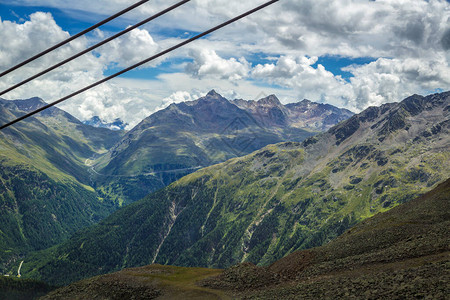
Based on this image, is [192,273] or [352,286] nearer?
[352,286]

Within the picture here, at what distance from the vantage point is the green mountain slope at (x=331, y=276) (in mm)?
44344

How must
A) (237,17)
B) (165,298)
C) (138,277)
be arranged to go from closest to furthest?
(237,17) → (165,298) → (138,277)

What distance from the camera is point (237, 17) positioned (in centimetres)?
1443

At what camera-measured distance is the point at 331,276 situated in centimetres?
6191

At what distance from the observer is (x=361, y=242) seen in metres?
81.0

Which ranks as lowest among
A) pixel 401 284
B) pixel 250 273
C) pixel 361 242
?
pixel 361 242

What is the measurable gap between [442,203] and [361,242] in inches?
1970

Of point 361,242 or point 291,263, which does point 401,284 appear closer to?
point 291,263

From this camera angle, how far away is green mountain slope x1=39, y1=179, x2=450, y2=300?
44.3 m

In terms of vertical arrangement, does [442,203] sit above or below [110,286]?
below

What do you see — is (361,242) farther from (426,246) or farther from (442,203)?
(442,203)

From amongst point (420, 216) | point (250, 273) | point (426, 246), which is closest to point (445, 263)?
point (426, 246)

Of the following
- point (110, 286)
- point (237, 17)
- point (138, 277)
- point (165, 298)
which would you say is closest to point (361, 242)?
point (165, 298)

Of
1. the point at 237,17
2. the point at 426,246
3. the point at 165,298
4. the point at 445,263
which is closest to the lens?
the point at 237,17
